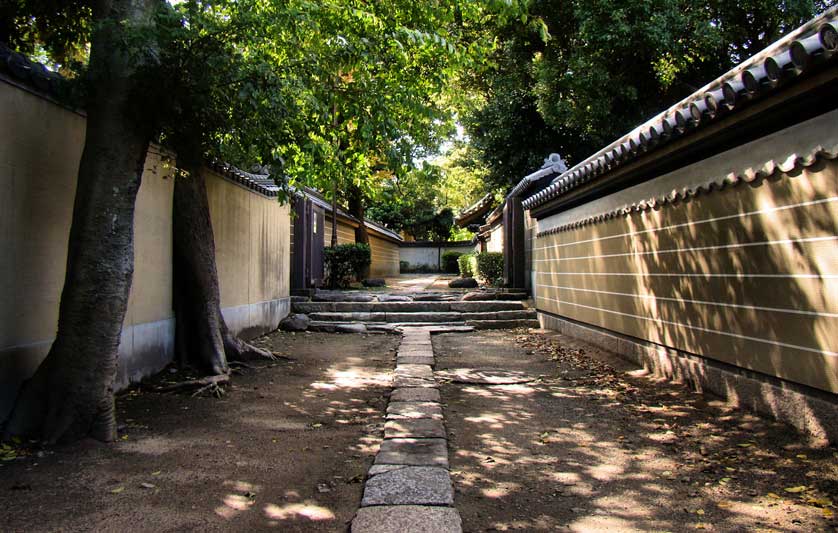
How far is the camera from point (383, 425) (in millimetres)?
4828

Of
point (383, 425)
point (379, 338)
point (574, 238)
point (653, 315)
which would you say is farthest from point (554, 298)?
point (383, 425)

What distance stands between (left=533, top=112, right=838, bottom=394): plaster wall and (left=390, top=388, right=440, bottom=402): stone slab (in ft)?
8.74

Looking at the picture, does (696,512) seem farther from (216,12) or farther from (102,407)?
(216,12)

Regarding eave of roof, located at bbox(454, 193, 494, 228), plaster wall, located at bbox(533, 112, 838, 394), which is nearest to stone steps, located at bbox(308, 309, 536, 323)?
plaster wall, located at bbox(533, 112, 838, 394)

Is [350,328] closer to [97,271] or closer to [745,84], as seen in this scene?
[97,271]

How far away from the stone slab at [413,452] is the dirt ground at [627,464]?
117mm

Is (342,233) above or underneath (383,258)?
above

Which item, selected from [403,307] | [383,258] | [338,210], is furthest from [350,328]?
[383,258]

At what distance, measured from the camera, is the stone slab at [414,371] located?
22.4 ft

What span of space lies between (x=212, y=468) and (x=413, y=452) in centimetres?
134

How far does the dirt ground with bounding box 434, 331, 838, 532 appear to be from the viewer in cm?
299

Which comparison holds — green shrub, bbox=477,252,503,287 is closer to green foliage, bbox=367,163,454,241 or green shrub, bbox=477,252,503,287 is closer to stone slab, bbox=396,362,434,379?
stone slab, bbox=396,362,434,379

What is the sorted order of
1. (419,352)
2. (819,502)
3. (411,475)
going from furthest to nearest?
(419,352) → (411,475) → (819,502)

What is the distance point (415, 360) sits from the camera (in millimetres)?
7805
